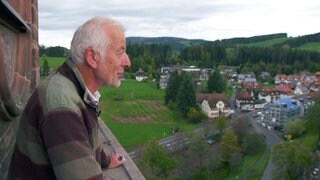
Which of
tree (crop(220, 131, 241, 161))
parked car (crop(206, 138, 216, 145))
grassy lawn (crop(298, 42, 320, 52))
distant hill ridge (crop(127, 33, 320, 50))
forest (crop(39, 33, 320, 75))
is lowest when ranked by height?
parked car (crop(206, 138, 216, 145))

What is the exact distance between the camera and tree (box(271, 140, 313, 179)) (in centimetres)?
2470

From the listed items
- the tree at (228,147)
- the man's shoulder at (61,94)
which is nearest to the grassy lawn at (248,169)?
the tree at (228,147)

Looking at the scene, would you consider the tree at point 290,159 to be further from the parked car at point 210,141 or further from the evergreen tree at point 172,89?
the evergreen tree at point 172,89

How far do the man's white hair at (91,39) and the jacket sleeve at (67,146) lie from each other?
0.86 feet

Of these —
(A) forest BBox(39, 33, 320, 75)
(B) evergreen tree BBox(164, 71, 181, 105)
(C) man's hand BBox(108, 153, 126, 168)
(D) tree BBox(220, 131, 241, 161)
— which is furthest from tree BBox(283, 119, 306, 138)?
(C) man's hand BBox(108, 153, 126, 168)

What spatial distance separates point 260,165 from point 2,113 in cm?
2589

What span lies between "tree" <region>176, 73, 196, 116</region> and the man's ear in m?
40.4

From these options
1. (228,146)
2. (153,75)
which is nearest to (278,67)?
(153,75)

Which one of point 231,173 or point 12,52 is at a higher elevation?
point 12,52

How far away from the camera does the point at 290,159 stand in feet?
80.8

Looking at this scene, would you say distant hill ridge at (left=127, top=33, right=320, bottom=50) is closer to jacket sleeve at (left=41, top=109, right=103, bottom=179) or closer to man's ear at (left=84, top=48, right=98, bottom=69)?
man's ear at (left=84, top=48, right=98, bottom=69)

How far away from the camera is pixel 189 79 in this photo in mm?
42750

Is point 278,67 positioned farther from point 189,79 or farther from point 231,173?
point 231,173

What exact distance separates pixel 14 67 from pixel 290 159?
23560 millimetres
